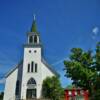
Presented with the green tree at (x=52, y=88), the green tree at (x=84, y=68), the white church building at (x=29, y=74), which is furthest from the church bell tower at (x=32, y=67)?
the green tree at (x=84, y=68)

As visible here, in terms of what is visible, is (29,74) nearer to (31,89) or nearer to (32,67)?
(32,67)

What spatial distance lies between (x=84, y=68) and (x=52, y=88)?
13116mm

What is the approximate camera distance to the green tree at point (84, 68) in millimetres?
33422

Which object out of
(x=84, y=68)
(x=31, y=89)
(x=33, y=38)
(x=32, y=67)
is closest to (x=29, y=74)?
(x=32, y=67)

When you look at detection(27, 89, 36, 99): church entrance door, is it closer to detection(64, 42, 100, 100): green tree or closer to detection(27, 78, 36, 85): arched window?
detection(27, 78, 36, 85): arched window

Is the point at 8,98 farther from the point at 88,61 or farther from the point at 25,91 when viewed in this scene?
the point at 88,61

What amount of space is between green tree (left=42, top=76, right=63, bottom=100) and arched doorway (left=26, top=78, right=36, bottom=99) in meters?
1.86

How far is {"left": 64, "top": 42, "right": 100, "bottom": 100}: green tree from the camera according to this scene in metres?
33.4

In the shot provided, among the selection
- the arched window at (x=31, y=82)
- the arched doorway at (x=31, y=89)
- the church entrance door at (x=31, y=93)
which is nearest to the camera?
the church entrance door at (x=31, y=93)

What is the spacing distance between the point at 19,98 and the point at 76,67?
1758 cm

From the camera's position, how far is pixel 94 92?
3130 cm

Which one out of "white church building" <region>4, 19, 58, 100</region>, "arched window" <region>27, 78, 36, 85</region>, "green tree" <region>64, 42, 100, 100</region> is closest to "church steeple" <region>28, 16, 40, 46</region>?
"white church building" <region>4, 19, 58, 100</region>

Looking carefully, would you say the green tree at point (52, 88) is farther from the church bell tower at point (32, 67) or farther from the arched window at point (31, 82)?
the arched window at point (31, 82)

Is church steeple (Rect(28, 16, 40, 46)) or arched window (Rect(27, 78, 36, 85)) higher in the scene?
church steeple (Rect(28, 16, 40, 46))
